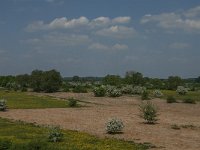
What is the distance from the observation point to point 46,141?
28594mm

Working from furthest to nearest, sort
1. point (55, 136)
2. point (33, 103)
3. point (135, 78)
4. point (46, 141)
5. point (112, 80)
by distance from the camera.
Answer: point (112, 80)
point (135, 78)
point (33, 103)
point (55, 136)
point (46, 141)

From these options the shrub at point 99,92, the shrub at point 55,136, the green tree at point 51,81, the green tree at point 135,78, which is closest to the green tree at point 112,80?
the green tree at point 135,78

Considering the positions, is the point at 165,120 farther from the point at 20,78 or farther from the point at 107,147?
the point at 20,78

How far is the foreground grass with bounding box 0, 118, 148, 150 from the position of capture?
24.1 meters

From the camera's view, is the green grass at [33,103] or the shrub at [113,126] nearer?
the shrub at [113,126]

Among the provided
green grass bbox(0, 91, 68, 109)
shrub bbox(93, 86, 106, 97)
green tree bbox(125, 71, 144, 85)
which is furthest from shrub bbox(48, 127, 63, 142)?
green tree bbox(125, 71, 144, 85)

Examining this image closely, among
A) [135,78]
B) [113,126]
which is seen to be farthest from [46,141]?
[135,78]

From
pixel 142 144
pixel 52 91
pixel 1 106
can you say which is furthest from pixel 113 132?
pixel 52 91

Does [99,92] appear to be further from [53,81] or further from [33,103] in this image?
[33,103]

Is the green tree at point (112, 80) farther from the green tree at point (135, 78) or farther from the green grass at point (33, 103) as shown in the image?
the green grass at point (33, 103)

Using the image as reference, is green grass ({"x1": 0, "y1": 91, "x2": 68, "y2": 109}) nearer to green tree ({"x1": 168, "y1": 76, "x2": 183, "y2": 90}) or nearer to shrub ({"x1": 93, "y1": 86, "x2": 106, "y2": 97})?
shrub ({"x1": 93, "y1": 86, "x2": 106, "y2": 97})

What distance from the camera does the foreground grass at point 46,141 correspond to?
948 inches

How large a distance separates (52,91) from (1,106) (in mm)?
51130

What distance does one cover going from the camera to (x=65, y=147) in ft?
85.5
